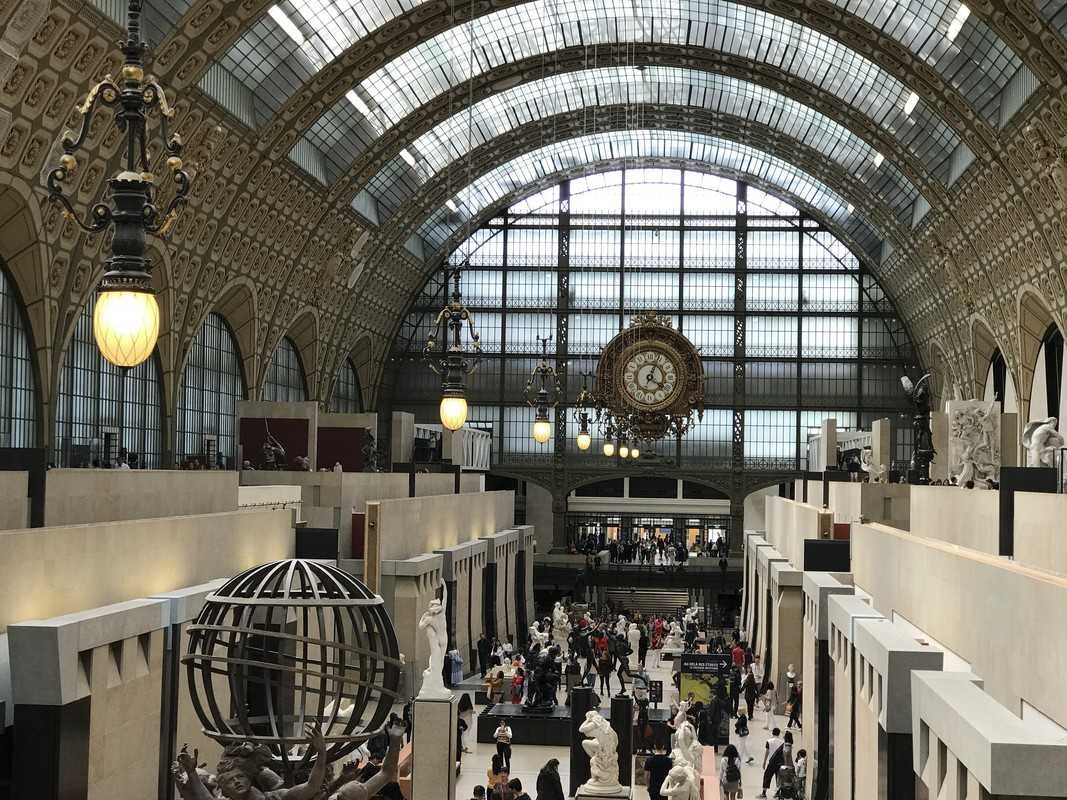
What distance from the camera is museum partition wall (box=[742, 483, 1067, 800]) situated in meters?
10.4

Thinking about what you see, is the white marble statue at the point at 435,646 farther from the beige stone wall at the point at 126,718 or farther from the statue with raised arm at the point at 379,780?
the statue with raised arm at the point at 379,780

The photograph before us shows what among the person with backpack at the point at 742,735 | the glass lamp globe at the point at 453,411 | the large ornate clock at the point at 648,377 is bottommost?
the person with backpack at the point at 742,735

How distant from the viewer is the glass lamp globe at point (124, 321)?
315 inches

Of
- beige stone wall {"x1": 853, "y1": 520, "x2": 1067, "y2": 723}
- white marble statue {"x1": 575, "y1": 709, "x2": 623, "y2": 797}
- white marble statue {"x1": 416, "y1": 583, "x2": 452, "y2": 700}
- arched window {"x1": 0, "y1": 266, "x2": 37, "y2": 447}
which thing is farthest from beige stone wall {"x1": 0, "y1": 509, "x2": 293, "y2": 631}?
arched window {"x1": 0, "y1": 266, "x2": 37, "y2": 447}

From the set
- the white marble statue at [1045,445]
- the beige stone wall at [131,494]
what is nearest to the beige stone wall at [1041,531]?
the white marble statue at [1045,445]

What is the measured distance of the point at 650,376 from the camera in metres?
40.2

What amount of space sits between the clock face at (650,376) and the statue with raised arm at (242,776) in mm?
33518

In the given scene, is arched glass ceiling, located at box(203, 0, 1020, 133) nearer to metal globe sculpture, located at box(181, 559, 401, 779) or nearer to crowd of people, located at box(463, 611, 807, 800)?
crowd of people, located at box(463, 611, 807, 800)

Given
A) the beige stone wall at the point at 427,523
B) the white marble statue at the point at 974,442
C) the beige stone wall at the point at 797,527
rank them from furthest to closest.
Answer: the beige stone wall at the point at 427,523
the beige stone wall at the point at 797,527
the white marble statue at the point at 974,442

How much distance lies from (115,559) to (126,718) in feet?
7.22

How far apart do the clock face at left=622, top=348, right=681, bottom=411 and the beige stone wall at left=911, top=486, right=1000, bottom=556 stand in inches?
454

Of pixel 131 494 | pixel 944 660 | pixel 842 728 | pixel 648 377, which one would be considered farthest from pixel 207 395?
pixel 944 660

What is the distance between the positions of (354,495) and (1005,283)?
2465 centimetres

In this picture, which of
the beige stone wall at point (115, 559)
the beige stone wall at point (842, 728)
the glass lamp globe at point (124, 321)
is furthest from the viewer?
the beige stone wall at point (842, 728)
